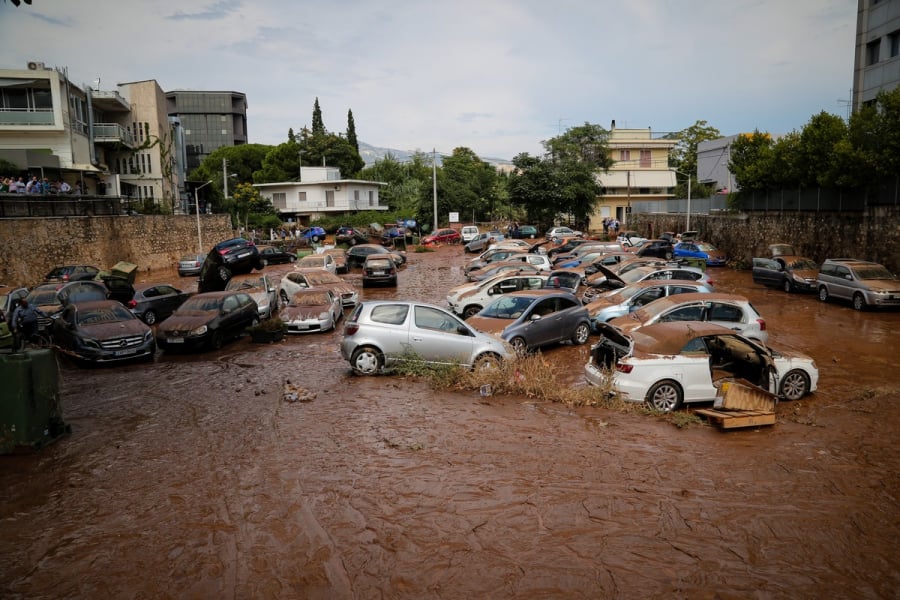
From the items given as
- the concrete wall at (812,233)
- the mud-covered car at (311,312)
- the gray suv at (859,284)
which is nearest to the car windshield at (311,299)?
the mud-covered car at (311,312)

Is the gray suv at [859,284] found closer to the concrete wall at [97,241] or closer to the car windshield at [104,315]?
the car windshield at [104,315]

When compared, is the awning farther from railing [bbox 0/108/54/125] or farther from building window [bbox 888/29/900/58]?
railing [bbox 0/108/54/125]

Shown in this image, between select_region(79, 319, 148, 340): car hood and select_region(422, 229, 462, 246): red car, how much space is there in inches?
1406

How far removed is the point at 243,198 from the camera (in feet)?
208

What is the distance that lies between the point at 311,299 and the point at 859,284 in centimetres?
1725

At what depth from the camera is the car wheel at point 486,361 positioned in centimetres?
1207

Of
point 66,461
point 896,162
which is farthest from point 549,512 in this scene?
point 896,162

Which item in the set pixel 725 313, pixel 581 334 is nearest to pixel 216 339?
pixel 581 334

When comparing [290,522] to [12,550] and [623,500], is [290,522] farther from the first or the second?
[623,500]

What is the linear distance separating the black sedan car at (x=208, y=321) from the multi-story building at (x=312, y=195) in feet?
159

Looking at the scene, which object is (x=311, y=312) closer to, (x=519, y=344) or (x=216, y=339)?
(x=216, y=339)

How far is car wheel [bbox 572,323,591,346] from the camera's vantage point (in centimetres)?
1569

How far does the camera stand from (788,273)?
24.9m

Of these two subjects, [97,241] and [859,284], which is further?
[97,241]
